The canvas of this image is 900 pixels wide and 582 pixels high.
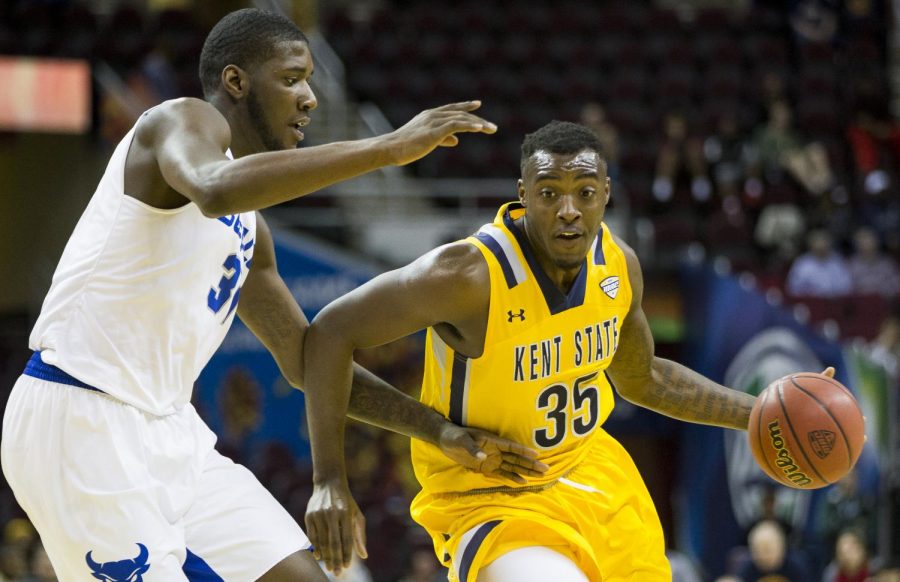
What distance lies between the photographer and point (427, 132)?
128 inches

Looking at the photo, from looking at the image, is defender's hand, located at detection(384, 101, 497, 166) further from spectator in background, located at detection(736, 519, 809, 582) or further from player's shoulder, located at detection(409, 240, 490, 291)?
spectator in background, located at detection(736, 519, 809, 582)

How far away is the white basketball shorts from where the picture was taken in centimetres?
344

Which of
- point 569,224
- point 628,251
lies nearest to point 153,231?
point 569,224

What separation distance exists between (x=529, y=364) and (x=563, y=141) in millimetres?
718

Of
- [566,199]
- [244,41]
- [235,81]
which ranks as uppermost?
[244,41]

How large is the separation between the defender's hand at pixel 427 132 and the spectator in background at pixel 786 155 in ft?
34.0

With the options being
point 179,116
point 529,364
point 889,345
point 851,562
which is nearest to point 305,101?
point 179,116

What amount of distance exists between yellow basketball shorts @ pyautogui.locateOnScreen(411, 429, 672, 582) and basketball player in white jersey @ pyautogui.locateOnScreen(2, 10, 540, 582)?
27.6 inches

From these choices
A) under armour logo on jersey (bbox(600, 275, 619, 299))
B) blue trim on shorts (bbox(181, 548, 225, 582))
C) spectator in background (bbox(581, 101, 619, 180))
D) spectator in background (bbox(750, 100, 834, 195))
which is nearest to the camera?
blue trim on shorts (bbox(181, 548, 225, 582))

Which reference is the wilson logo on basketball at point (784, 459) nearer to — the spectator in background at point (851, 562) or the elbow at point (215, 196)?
the elbow at point (215, 196)

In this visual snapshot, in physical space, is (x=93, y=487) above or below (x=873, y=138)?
below

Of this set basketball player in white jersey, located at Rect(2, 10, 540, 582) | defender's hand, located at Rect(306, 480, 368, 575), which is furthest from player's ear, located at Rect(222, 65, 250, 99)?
defender's hand, located at Rect(306, 480, 368, 575)

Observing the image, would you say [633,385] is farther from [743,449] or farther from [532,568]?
[743,449]

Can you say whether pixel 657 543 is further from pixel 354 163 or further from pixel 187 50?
pixel 187 50
